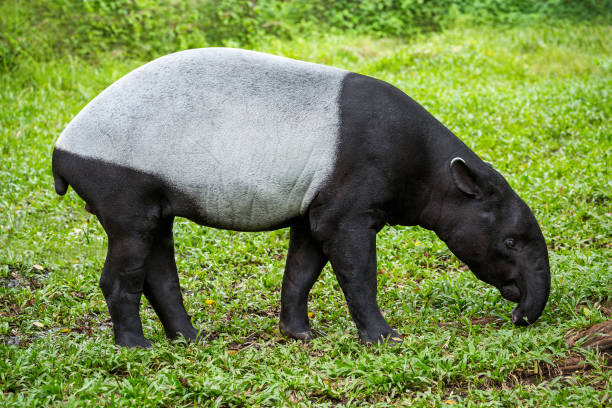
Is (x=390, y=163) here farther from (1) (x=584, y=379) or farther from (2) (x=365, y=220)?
Answer: (1) (x=584, y=379)

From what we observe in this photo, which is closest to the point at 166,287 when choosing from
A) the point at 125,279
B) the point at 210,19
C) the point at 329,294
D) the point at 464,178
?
the point at 125,279

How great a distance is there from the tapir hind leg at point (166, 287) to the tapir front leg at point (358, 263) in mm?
1183

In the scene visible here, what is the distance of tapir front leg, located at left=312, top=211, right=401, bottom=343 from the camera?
14.4ft

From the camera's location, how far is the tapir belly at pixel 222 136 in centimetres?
429

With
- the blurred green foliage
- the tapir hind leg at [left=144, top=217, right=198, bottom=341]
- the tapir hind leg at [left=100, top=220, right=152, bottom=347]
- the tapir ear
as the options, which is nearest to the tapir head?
the tapir ear

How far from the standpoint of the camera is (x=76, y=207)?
793 centimetres

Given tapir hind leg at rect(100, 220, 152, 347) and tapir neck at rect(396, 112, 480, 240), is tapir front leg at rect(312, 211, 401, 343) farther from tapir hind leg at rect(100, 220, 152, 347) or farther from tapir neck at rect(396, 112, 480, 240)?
tapir hind leg at rect(100, 220, 152, 347)

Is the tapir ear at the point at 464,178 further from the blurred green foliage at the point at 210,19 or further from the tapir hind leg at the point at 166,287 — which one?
the blurred green foliage at the point at 210,19

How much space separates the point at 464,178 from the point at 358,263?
0.95 m

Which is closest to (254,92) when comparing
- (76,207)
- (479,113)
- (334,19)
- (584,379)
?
(584,379)

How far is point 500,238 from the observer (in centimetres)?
464

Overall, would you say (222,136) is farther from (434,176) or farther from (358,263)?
(434,176)

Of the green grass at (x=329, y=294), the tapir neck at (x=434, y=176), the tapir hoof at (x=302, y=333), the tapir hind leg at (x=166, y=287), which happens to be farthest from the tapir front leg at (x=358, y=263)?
the tapir hind leg at (x=166, y=287)

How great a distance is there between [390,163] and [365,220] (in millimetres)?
416
